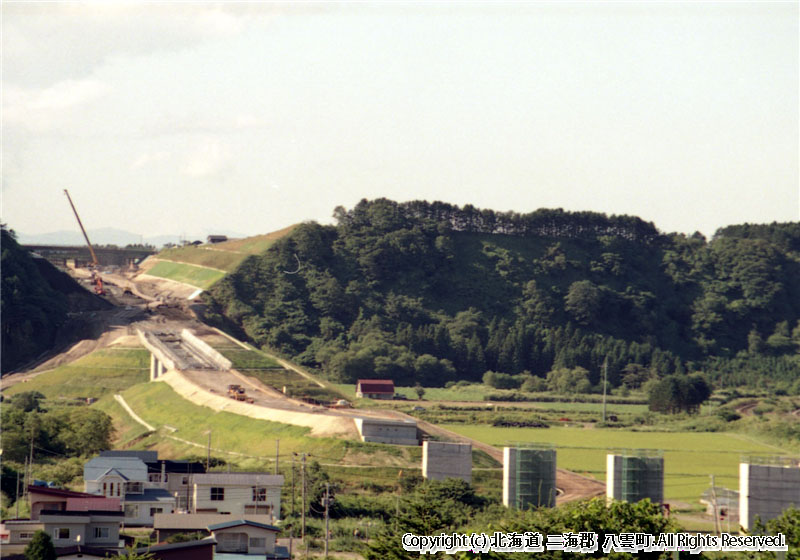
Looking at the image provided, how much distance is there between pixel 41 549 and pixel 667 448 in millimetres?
→ 69464

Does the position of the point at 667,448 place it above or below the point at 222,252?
below

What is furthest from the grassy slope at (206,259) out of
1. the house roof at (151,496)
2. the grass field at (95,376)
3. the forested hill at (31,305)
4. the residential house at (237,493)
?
the house roof at (151,496)

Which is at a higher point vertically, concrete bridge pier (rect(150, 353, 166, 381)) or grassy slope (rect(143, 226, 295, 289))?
grassy slope (rect(143, 226, 295, 289))

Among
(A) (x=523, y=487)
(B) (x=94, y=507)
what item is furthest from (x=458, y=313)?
(B) (x=94, y=507)

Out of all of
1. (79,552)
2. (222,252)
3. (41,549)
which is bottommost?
(79,552)

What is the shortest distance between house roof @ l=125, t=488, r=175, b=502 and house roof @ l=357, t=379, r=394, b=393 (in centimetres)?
6713

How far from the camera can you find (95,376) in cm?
13300

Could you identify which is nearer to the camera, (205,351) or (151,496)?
(151,496)

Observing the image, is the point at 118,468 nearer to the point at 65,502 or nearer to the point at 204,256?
the point at 65,502

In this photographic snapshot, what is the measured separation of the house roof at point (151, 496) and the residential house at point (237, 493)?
200 cm

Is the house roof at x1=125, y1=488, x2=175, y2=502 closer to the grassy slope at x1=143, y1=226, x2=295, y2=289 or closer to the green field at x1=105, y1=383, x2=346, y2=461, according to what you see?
the green field at x1=105, y1=383, x2=346, y2=461

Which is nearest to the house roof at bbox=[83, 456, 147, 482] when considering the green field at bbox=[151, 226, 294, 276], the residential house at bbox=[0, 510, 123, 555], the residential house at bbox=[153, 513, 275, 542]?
the residential house at bbox=[153, 513, 275, 542]

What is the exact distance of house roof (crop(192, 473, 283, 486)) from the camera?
69875 mm

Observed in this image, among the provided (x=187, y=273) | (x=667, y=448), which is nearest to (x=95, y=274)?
(x=187, y=273)
